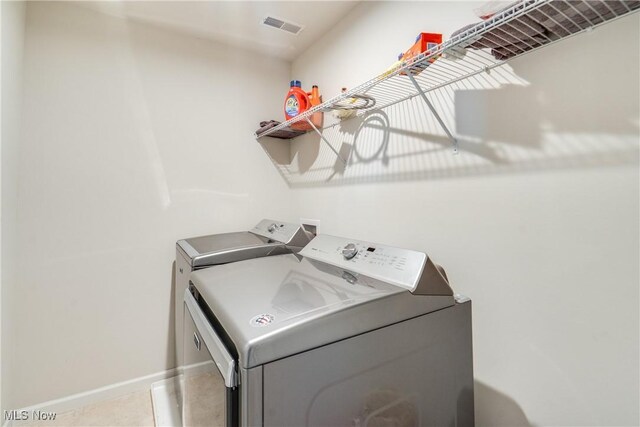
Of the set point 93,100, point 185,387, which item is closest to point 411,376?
point 185,387

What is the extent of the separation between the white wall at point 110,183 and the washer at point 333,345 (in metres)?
1.01

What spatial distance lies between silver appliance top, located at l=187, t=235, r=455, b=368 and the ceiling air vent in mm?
1602

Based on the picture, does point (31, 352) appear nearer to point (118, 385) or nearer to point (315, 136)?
point (118, 385)

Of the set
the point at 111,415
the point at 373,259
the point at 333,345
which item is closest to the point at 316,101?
the point at 373,259

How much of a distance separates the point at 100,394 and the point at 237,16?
8.40 feet

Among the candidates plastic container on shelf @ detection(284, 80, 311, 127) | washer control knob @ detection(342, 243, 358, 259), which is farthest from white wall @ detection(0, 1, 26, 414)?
washer control knob @ detection(342, 243, 358, 259)

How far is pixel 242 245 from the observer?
1.75 metres

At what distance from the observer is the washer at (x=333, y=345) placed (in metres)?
0.73

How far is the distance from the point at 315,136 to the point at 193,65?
1.01 meters

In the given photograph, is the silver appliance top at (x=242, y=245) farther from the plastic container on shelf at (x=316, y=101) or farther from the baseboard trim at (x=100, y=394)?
the baseboard trim at (x=100, y=394)

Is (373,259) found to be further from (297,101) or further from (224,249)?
(297,101)

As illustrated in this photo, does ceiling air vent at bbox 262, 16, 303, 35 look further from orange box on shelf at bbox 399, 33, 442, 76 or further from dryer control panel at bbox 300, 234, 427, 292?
dryer control panel at bbox 300, 234, 427, 292

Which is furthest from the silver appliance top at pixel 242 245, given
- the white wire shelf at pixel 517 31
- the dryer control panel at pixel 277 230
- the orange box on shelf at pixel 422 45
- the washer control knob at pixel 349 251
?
the orange box on shelf at pixel 422 45

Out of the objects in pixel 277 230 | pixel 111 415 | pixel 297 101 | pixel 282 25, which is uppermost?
pixel 282 25
